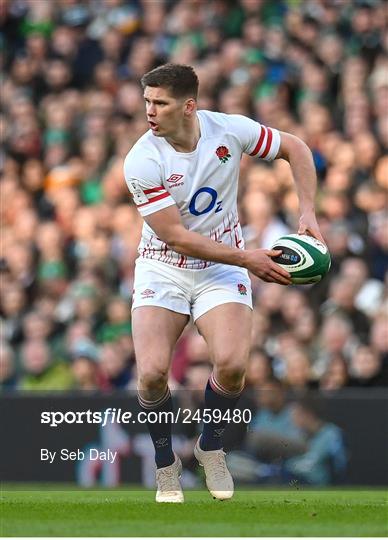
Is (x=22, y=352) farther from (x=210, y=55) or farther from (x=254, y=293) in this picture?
(x=210, y=55)

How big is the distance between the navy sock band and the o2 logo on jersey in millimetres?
1037

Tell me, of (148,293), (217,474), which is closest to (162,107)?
(148,293)

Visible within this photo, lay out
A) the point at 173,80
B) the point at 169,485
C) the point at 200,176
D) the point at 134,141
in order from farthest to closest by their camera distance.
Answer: the point at 134,141
the point at 169,485
the point at 200,176
the point at 173,80

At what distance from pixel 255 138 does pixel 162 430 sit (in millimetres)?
1768

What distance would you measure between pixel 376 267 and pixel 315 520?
204 inches

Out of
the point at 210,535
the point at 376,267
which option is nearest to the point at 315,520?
the point at 210,535

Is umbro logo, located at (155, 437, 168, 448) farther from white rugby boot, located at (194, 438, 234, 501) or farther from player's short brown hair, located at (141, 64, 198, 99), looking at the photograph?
player's short brown hair, located at (141, 64, 198, 99)

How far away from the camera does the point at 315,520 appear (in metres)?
7.90

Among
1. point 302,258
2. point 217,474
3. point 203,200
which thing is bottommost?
point 217,474

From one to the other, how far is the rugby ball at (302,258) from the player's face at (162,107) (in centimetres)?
91

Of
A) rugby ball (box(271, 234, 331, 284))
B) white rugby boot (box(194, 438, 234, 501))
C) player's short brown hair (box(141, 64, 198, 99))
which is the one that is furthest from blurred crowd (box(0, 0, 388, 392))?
player's short brown hair (box(141, 64, 198, 99))

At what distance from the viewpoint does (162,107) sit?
8.62m

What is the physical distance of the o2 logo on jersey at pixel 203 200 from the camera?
884 cm

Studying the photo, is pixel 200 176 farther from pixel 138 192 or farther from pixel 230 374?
pixel 230 374
